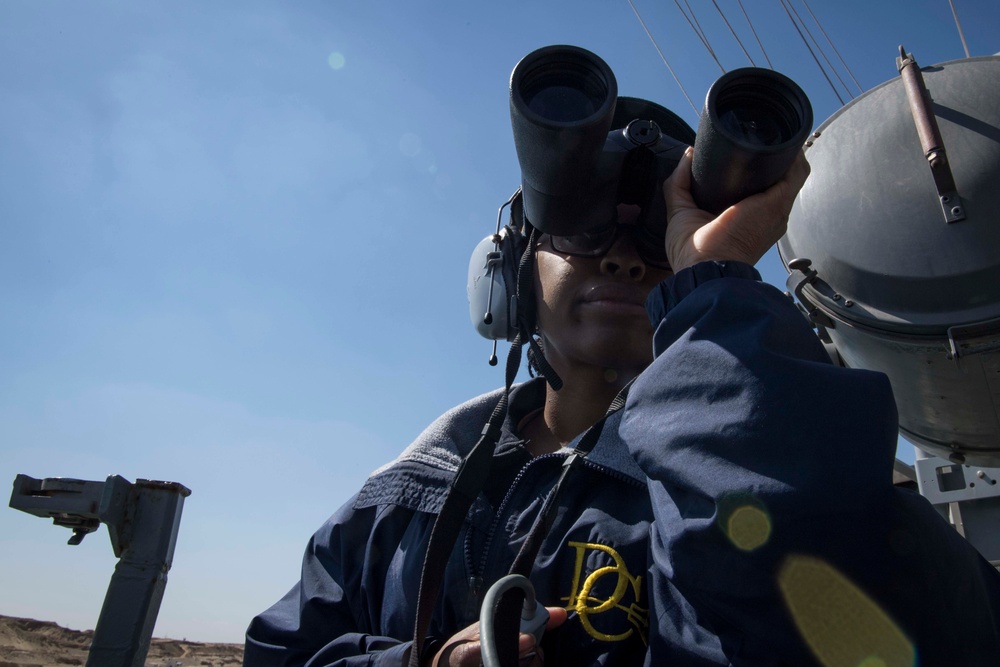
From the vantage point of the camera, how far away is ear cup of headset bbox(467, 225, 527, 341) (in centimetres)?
179

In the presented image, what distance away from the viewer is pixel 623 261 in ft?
5.15

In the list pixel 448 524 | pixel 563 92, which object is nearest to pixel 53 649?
pixel 448 524

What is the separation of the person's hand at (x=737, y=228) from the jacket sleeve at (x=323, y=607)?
31.4 inches

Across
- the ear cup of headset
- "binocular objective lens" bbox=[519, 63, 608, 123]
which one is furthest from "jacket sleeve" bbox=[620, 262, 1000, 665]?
the ear cup of headset

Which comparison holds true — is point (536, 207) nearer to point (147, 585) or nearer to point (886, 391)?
point (886, 391)

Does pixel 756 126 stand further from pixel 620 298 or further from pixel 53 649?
pixel 53 649

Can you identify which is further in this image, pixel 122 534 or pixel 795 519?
pixel 122 534

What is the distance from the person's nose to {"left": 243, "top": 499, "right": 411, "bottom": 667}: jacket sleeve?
27.5 inches

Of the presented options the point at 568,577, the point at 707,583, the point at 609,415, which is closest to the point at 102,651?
the point at 568,577

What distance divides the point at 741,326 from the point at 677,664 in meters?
0.46

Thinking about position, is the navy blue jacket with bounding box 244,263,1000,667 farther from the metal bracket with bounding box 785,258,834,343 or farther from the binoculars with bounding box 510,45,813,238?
the metal bracket with bounding box 785,258,834,343

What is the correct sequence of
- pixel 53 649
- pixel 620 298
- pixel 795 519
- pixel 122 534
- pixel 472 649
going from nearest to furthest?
pixel 795 519 < pixel 472 649 < pixel 122 534 < pixel 620 298 < pixel 53 649

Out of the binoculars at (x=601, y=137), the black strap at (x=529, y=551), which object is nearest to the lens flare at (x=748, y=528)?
the black strap at (x=529, y=551)

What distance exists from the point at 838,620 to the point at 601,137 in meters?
0.80
